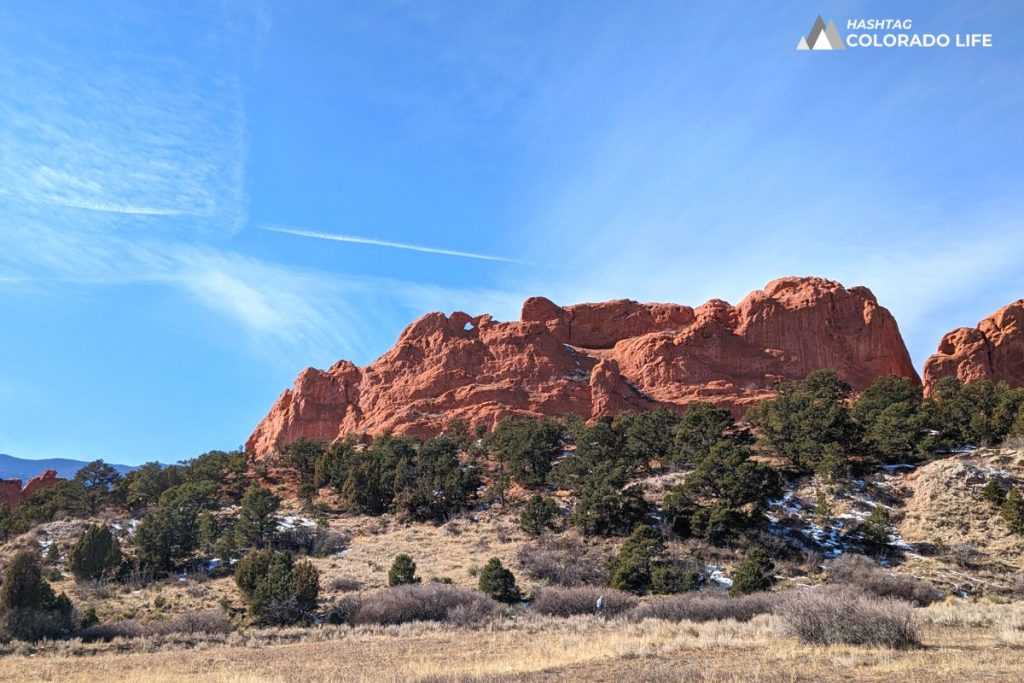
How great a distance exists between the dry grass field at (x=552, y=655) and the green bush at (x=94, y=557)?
47.8 feet

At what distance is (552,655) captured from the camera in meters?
15.4

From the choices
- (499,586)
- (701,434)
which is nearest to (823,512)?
(701,434)

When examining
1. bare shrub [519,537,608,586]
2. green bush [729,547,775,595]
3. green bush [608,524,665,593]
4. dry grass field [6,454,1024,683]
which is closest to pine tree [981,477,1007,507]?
dry grass field [6,454,1024,683]

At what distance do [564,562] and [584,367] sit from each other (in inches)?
2059

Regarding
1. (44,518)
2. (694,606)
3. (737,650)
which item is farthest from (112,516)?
(737,650)

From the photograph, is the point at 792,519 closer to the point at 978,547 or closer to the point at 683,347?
the point at 978,547

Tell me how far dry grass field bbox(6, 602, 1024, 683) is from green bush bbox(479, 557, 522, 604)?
187 inches

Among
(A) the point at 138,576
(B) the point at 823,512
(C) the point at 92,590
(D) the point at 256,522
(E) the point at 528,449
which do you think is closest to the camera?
(C) the point at 92,590

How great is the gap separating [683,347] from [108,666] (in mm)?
73242

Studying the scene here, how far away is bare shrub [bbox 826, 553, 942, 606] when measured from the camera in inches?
1012

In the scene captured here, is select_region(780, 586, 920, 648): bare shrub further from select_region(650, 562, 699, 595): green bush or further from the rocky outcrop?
the rocky outcrop

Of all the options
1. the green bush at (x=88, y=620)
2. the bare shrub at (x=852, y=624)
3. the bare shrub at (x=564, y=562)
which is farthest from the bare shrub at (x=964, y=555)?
the green bush at (x=88, y=620)

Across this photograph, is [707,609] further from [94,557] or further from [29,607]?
[94,557]

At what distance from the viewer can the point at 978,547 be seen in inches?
1310
